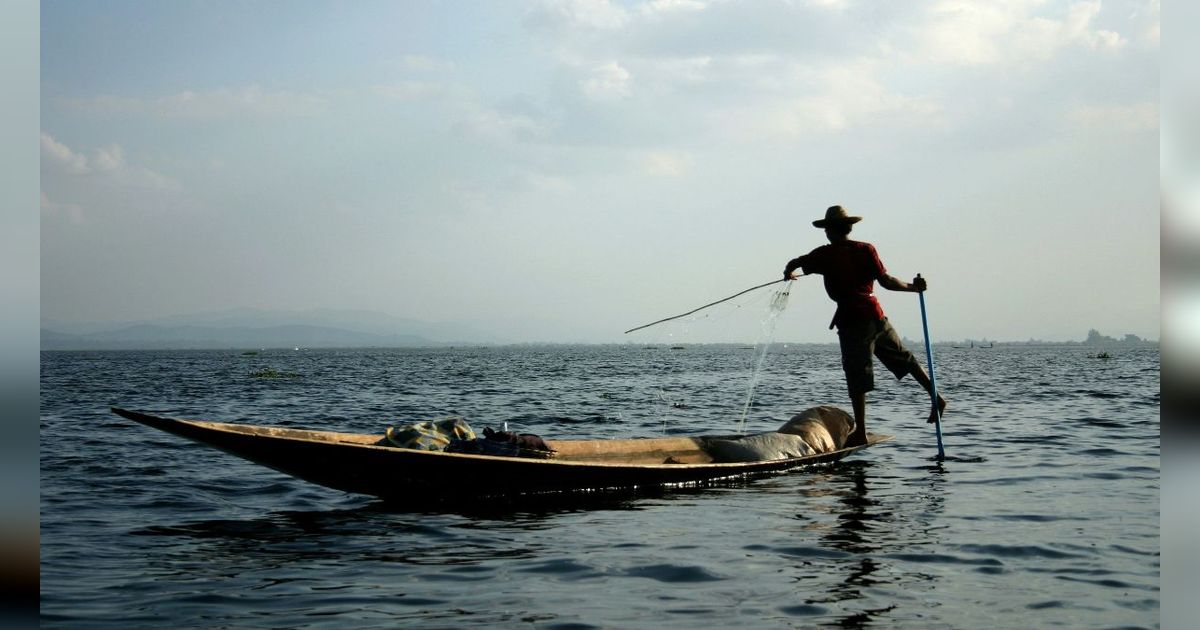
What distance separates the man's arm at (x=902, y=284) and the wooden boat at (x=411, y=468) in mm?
2816

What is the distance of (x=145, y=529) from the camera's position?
8.20 m

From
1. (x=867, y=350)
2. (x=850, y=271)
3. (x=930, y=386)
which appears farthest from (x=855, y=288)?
(x=930, y=386)

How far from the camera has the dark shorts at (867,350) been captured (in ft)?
37.7

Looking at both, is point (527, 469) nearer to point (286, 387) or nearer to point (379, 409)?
point (379, 409)

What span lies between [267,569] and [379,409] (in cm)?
1815

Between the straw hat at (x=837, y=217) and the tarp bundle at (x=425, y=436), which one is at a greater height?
the straw hat at (x=837, y=217)

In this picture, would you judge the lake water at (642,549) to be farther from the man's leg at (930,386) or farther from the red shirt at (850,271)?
the red shirt at (850,271)

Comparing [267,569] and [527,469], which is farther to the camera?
[527,469]

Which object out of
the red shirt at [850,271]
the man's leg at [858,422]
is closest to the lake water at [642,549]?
the man's leg at [858,422]

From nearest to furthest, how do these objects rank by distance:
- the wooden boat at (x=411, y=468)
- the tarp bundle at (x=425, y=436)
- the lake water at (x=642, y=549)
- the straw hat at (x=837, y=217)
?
the lake water at (x=642, y=549)
the wooden boat at (x=411, y=468)
the tarp bundle at (x=425, y=436)
the straw hat at (x=837, y=217)

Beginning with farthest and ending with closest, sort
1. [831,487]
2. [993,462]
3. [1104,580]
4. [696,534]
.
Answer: [993,462]
[831,487]
[696,534]
[1104,580]

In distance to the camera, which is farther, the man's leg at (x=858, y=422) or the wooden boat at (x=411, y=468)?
the man's leg at (x=858, y=422)

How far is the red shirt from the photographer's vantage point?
1138 centimetres

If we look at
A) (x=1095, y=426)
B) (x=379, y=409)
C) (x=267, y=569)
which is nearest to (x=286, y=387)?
(x=379, y=409)
